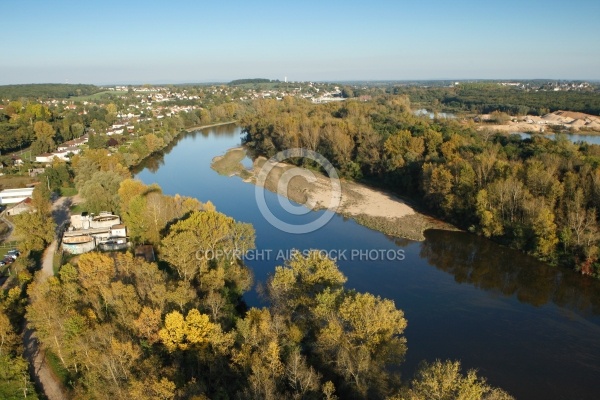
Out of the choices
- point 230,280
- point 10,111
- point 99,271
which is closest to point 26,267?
point 99,271

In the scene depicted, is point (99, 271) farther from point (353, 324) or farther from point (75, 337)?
point (353, 324)

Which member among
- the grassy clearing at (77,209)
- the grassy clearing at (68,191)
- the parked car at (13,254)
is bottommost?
the parked car at (13,254)

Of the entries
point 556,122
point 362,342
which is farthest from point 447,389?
point 556,122

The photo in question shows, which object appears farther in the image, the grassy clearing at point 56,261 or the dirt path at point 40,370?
the grassy clearing at point 56,261

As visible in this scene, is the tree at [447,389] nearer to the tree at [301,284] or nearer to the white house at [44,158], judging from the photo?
the tree at [301,284]

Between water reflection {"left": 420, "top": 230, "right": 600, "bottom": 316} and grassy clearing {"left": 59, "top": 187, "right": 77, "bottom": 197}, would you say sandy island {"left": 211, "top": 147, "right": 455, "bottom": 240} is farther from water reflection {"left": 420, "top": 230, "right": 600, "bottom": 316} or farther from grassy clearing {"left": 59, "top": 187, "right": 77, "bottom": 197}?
grassy clearing {"left": 59, "top": 187, "right": 77, "bottom": 197}

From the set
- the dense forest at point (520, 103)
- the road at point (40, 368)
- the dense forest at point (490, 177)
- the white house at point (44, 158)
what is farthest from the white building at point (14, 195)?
the dense forest at point (520, 103)

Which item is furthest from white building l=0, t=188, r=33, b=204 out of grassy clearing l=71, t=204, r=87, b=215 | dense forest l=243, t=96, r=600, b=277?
dense forest l=243, t=96, r=600, b=277
